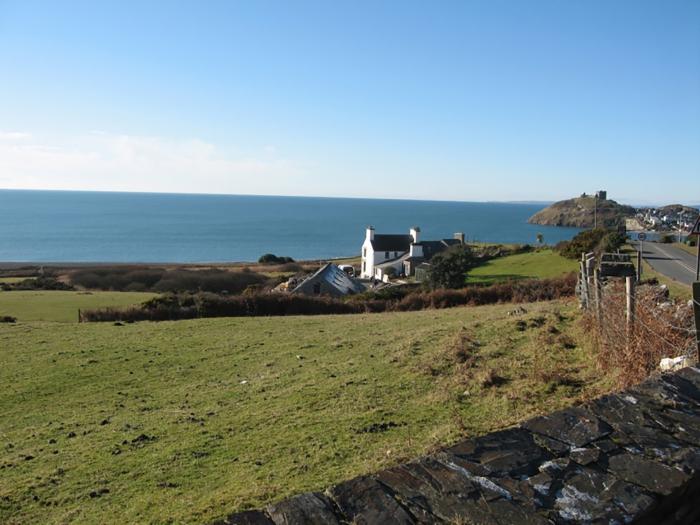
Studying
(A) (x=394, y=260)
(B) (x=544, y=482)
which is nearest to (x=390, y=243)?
(A) (x=394, y=260)

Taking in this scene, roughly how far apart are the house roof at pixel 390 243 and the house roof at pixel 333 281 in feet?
80.8

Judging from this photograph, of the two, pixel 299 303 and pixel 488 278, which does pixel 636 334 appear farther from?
pixel 488 278

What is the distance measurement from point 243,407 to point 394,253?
62806 millimetres

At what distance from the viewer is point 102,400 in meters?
A: 11.6

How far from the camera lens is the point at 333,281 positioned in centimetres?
4372

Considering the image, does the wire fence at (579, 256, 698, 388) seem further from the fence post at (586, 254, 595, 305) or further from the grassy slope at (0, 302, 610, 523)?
the fence post at (586, 254, 595, 305)

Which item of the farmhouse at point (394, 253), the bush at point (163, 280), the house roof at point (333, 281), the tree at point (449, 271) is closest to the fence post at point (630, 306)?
the house roof at point (333, 281)

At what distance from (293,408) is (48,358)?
29.4 feet

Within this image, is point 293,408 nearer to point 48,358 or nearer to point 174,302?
point 48,358

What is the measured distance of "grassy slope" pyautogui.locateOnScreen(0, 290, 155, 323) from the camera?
26.0 metres

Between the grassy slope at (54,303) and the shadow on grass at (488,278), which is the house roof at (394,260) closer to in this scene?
the shadow on grass at (488,278)

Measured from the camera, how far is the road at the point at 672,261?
93.4 ft

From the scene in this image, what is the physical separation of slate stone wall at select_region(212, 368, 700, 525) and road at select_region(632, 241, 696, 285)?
82.2 feet

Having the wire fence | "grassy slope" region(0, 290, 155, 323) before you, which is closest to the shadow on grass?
"grassy slope" region(0, 290, 155, 323)
